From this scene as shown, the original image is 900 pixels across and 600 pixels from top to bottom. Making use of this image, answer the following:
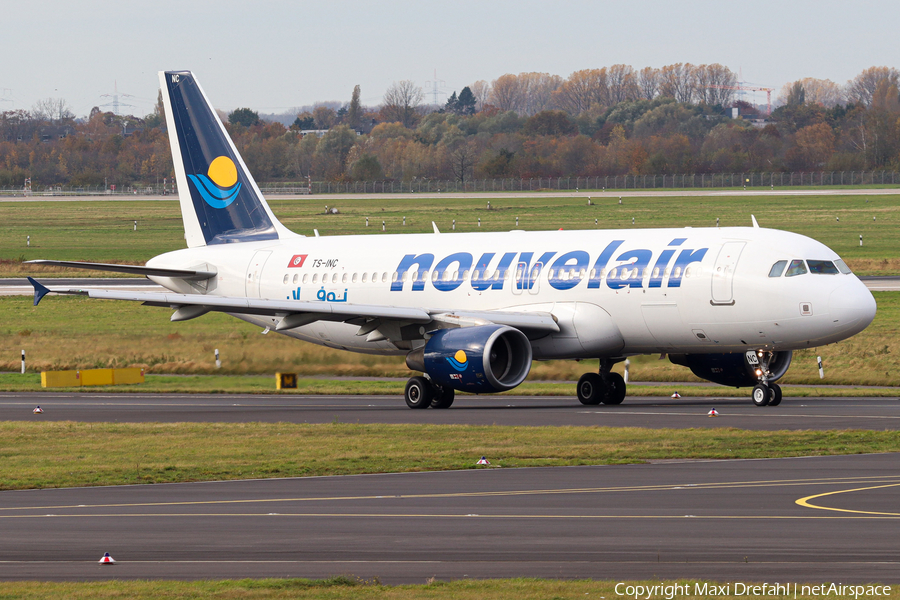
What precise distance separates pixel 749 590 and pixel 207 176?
3515 centimetres

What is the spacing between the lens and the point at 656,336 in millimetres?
34344

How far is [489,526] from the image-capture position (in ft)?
54.4

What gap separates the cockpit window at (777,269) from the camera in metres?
32.8

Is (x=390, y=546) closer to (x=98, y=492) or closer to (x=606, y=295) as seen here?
(x=98, y=492)

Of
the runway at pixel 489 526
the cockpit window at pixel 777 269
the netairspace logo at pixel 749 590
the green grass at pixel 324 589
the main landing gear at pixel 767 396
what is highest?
the cockpit window at pixel 777 269

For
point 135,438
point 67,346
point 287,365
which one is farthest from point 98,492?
point 67,346

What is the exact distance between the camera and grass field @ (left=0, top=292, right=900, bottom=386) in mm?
44500

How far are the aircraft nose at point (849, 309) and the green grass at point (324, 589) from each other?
20.8 metres

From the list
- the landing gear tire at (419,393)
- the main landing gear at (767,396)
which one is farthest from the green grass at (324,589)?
the landing gear tire at (419,393)

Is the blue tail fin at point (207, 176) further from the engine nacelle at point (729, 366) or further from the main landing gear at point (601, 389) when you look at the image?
the engine nacelle at point (729, 366)

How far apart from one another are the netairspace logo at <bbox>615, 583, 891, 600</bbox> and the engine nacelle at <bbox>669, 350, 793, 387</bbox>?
23109 millimetres

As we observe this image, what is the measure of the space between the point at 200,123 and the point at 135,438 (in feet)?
62.0

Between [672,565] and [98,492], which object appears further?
[98,492]

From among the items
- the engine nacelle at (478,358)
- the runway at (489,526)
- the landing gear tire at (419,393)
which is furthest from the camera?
the landing gear tire at (419,393)
